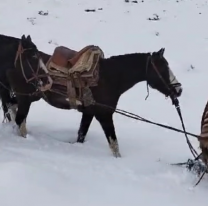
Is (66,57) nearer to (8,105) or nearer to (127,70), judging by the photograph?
(127,70)

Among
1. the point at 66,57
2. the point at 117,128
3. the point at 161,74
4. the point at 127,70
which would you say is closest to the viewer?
the point at 161,74

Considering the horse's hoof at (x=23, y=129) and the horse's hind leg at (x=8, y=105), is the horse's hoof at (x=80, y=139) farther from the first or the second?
the horse's hind leg at (x=8, y=105)

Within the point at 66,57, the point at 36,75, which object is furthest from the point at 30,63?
the point at 66,57

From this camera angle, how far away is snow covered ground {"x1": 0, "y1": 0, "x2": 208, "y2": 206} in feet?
14.3

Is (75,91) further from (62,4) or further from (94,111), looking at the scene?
(62,4)

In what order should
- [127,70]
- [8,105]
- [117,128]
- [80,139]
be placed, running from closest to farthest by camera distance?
[127,70] < [80,139] < [8,105] < [117,128]

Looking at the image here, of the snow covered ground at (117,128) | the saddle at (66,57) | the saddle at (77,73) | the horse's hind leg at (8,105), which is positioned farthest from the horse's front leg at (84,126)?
the horse's hind leg at (8,105)

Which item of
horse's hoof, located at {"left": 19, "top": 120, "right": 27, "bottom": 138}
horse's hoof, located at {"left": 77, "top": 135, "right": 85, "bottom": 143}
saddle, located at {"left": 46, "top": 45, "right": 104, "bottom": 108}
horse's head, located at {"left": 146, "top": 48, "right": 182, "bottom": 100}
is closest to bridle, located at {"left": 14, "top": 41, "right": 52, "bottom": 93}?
saddle, located at {"left": 46, "top": 45, "right": 104, "bottom": 108}

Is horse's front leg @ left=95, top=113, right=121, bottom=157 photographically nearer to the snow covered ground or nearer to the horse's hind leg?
the snow covered ground

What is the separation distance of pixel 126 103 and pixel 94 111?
10.5 feet

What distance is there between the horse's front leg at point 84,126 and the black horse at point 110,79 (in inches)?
5.5

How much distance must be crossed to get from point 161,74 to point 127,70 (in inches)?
16.6

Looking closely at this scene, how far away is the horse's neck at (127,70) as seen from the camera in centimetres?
597

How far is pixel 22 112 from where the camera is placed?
252 inches
